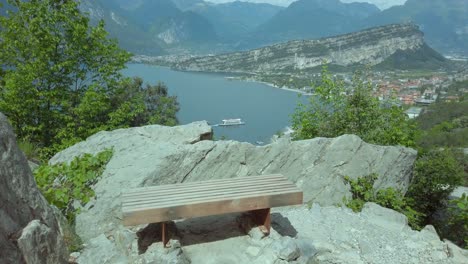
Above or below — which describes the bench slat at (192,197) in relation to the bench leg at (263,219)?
above

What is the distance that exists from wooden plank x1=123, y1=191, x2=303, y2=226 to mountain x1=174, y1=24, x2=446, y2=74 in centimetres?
13429

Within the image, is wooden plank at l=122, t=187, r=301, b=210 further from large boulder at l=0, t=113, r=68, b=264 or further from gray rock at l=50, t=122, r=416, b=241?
gray rock at l=50, t=122, r=416, b=241

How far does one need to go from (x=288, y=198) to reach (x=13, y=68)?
9.19 m

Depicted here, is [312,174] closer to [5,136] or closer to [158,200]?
[158,200]

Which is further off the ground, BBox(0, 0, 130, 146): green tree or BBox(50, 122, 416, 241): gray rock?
BBox(0, 0, 130, 146): green tree

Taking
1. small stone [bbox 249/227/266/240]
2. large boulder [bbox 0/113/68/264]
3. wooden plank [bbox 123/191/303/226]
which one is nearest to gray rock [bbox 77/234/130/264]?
wooden plank [bbox 123/191/303/226]

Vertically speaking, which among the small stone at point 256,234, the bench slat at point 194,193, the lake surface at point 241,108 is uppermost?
the bench slat at point 194,193

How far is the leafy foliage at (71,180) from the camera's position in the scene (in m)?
5.15

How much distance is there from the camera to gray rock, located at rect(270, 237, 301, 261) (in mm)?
4195

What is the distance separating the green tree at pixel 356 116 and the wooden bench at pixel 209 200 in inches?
184

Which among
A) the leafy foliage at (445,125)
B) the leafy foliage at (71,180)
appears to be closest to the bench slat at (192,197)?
the leafy foliage at (71,180)

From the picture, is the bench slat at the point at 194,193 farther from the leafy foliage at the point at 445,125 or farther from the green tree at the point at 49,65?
the leafy foliage at the point at 445,125

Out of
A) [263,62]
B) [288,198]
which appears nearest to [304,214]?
[288,198]

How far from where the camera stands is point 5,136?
10.2 ft
